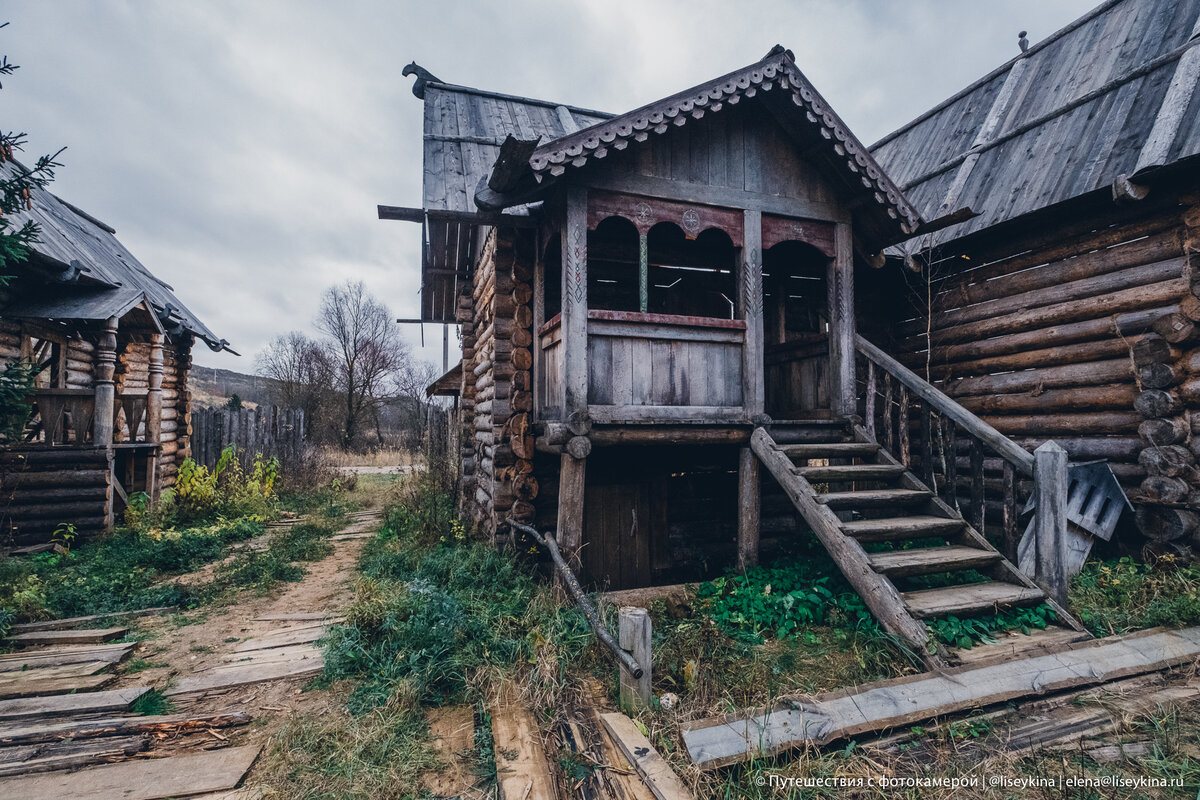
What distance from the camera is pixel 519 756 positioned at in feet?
10.1

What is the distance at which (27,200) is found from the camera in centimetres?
425

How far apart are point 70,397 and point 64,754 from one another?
7431 millimetres

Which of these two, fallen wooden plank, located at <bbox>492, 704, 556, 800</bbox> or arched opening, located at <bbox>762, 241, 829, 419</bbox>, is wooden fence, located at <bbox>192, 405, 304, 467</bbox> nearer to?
arched opening, located at <bbox>762, 241, 829, 419</bbox>

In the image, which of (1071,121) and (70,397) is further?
(70,397)

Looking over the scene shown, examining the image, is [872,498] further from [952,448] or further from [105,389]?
[105,389]

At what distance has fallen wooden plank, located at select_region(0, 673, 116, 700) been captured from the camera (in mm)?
4066

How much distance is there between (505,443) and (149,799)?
14.3ft

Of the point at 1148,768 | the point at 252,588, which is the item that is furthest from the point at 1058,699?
the point at 252,588

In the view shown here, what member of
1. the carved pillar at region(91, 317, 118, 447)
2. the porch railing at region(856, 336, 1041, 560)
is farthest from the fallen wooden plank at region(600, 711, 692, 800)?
the carved pillar at region(91, 317, 118, 447)

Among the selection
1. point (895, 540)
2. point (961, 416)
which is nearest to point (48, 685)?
point (895, 540)

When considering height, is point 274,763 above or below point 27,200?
below

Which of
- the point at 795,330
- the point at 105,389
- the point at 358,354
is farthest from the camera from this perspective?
the point at 358,354

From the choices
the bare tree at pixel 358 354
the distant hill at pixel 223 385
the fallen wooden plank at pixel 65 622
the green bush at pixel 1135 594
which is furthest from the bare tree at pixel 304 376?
the green bush at pixel 1135 594

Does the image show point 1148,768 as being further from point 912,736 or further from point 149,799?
point 149,799
